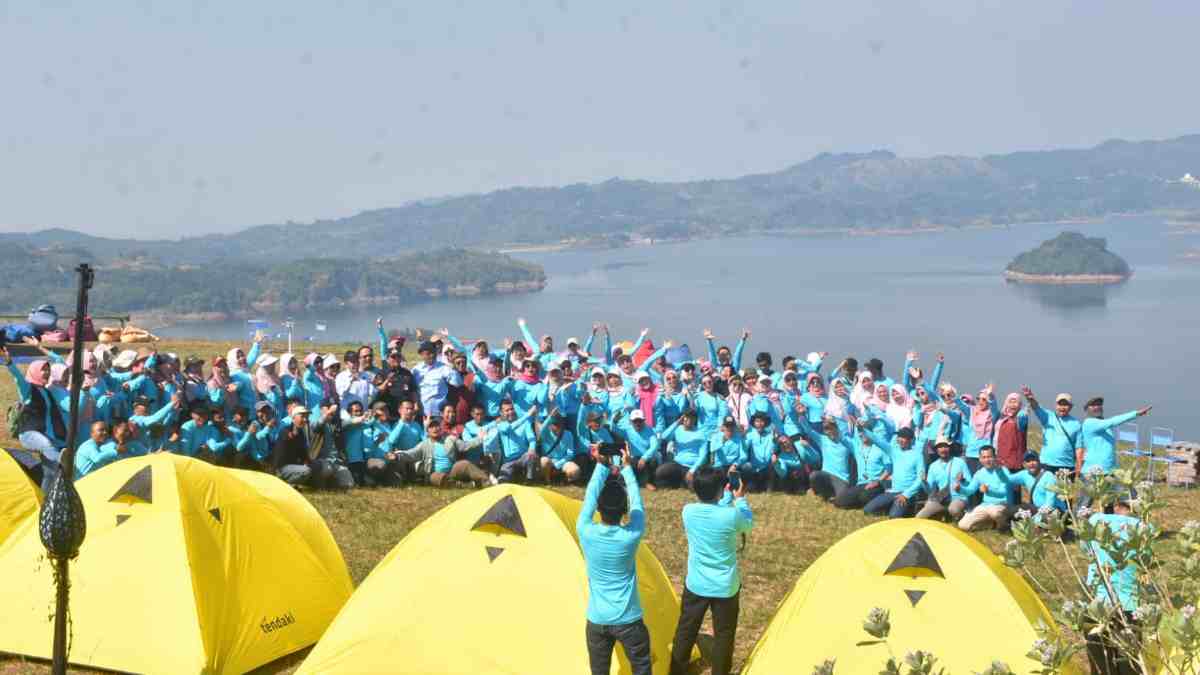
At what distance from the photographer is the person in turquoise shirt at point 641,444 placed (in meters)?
14.2

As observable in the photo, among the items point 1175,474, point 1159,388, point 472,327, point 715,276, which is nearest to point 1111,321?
point 1159,388

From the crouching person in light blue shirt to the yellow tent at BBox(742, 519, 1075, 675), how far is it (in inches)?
44.6

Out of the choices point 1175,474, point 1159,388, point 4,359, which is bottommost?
point 1159,388

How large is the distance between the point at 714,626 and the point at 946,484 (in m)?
6.01

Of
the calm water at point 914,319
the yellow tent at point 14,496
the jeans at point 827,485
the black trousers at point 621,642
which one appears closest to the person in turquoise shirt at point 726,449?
the jeans at point 827,485

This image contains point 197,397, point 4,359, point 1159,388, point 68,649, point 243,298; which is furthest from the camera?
point 243,298

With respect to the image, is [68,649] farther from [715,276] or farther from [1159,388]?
[715,276]

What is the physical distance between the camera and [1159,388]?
2815 inches

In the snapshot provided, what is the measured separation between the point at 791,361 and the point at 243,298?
5453 inches

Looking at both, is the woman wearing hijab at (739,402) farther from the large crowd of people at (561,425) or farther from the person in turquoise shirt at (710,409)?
the person in turquoise shirt at (710,409)

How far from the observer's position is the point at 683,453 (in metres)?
14.2

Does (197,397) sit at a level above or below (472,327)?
above

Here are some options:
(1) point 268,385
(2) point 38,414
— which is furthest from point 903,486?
(2) point 38,414

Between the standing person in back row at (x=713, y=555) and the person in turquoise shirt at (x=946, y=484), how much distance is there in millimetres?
5630
